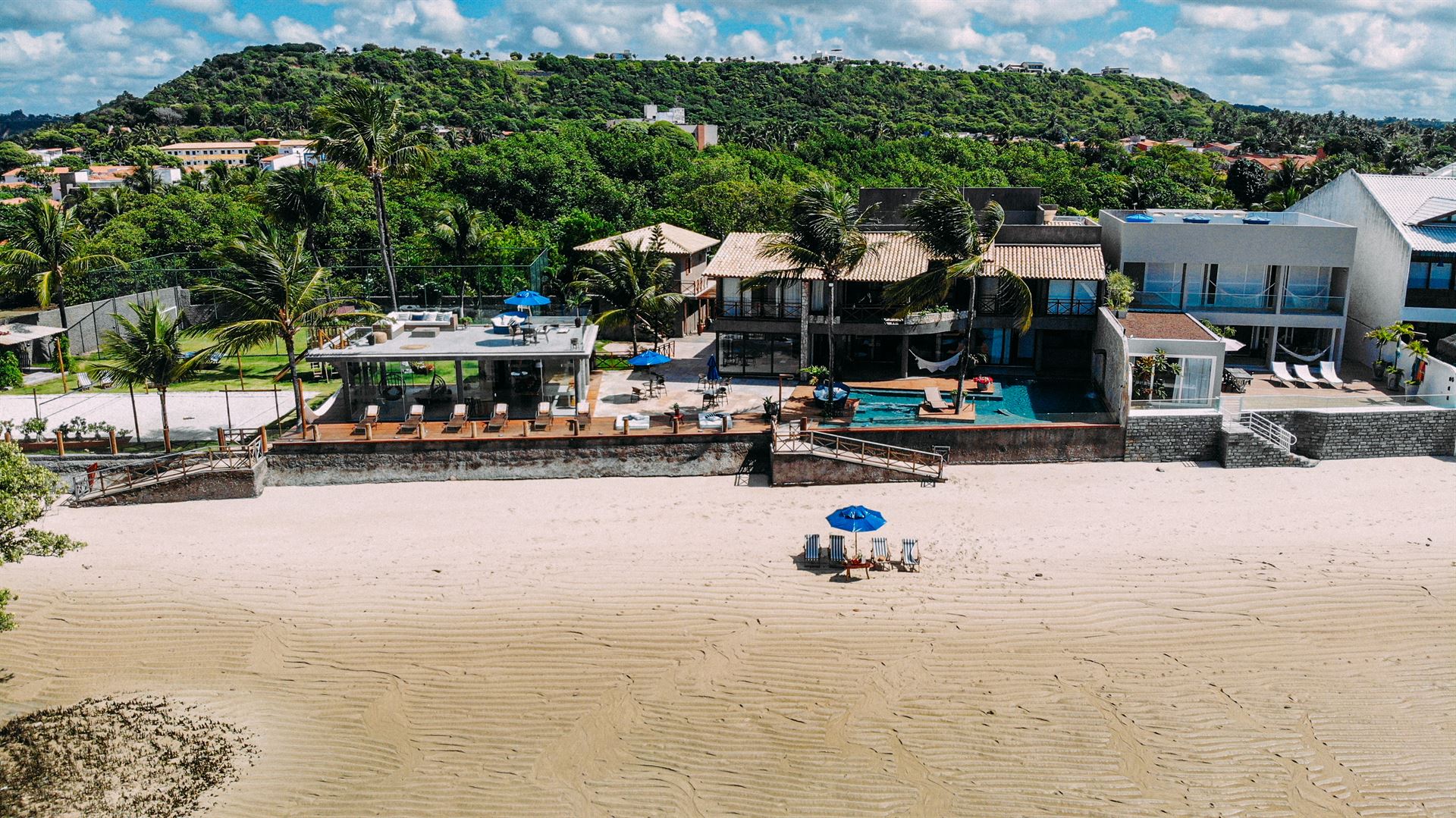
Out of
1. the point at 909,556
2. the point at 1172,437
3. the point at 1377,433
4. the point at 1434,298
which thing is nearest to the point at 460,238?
the point at 909,556

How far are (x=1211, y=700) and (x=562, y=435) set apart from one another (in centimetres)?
1769

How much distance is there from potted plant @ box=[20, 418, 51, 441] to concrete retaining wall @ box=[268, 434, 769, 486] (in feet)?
23.1

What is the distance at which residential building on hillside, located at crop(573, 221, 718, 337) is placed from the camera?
44156 mm

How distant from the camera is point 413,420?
29.7 m

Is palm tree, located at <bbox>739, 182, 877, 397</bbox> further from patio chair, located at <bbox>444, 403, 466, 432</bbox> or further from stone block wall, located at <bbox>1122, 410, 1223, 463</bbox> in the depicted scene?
patio chair, located at <bbox>444, 403, 466, 432</bbox>

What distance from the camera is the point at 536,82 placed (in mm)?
163375

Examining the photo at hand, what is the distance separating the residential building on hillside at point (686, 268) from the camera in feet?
145

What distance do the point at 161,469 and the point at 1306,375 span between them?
35.5 m

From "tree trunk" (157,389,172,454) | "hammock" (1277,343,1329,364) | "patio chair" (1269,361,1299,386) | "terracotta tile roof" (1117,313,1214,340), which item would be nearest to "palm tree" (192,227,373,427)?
"tree trunk" (157,389,172,454)

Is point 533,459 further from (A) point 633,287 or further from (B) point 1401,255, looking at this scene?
(B) point 1401,255

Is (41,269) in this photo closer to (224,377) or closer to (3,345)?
(3,345)

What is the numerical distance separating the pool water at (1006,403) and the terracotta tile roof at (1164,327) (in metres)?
2.62

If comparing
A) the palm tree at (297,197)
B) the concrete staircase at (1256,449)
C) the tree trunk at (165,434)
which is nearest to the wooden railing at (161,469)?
the tree trunk at (165,434)

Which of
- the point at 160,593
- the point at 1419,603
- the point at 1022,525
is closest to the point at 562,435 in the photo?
the point at 160,593
